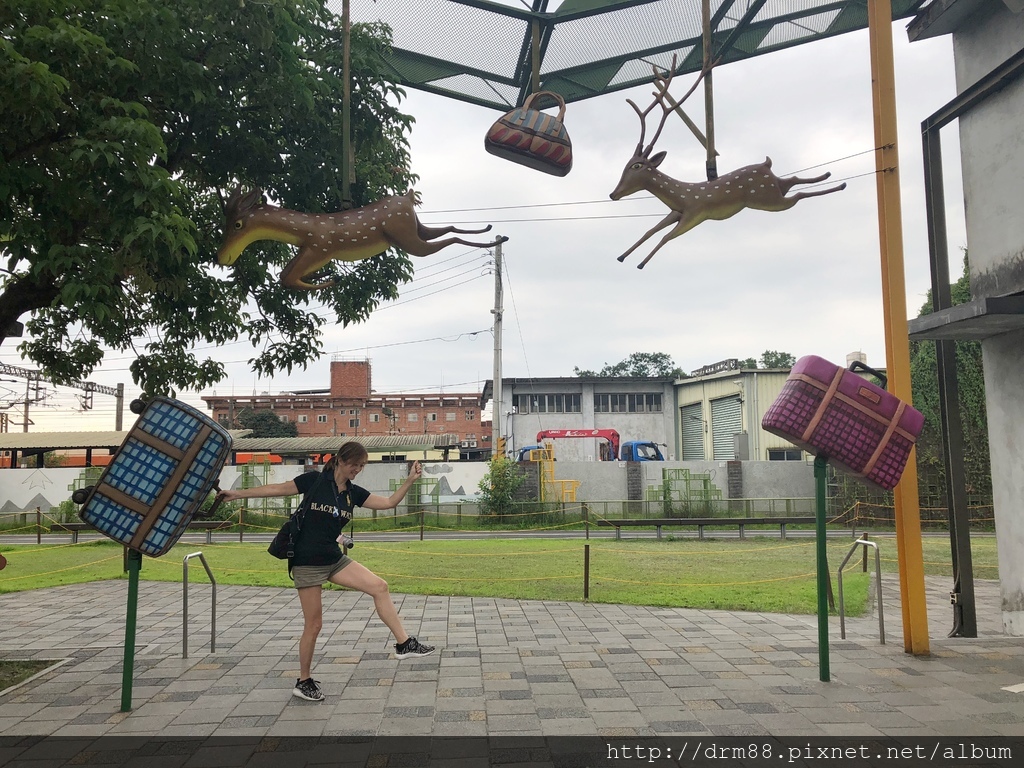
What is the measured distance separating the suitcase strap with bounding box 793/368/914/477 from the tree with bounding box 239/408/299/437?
55268 millimetres

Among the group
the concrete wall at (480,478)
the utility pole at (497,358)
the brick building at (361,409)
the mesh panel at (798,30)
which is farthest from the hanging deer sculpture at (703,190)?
the brick building at (361,409)

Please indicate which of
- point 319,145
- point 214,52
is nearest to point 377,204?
point 319,145

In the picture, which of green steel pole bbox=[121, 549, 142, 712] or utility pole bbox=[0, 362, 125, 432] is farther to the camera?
utility pole bbox=[0, 362, 125, 432]

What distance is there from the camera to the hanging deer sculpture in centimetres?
478

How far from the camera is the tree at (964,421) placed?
77.8 feet

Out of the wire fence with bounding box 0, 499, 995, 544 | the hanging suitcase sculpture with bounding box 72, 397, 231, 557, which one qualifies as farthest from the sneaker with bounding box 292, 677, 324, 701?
the wire fence with bounding box 0, 499, 995, 544

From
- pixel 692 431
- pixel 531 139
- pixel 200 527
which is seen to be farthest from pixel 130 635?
pixel 692 431

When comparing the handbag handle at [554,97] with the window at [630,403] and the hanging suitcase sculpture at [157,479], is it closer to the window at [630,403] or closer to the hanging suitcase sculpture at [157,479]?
the hanging suitcase sculpture at [157,479]

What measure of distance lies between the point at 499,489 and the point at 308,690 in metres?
19.8

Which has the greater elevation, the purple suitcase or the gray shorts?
the purple suitcase

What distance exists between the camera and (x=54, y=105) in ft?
14.1

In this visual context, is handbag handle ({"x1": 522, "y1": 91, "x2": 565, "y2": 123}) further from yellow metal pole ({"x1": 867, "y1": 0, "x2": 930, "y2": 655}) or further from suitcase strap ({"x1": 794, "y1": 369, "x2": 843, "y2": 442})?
yellow metal pole ({"x1": 867, "y1": 0, "x2": 930, "y2": 655})
